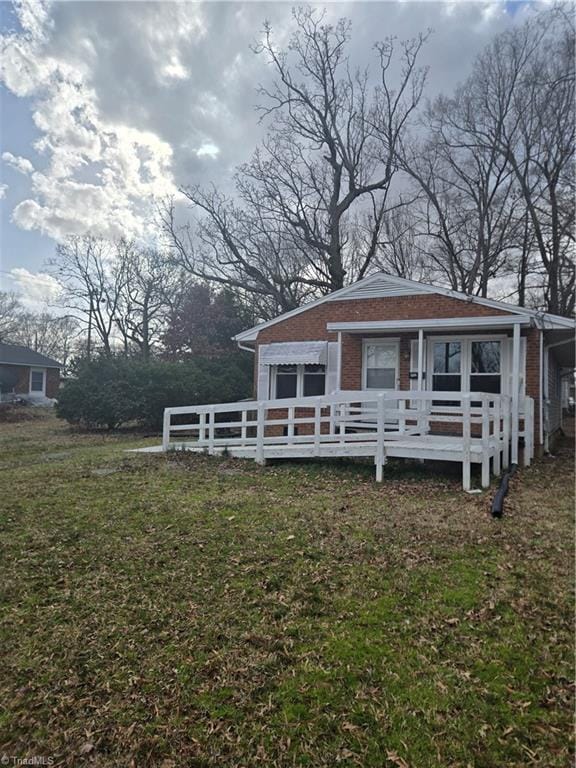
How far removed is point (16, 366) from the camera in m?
28.8

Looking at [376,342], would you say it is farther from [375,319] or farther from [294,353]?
[294,353]

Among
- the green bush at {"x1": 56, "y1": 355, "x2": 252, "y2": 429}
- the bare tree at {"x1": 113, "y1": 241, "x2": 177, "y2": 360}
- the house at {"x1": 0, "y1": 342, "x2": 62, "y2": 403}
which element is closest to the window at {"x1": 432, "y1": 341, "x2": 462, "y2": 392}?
the green bush at {"x1": 56, "y1": 355, "x2": 252, "y2": 429}

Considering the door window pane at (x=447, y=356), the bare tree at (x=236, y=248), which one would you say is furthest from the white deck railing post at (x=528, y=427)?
the bare tree at (x=236, y=248)

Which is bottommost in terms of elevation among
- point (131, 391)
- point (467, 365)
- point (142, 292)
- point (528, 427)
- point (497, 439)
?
point (497, 439)

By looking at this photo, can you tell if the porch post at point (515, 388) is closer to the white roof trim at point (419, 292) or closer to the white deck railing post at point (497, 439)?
the white roof trim at point (419, 292)

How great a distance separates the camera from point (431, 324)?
10.3 m

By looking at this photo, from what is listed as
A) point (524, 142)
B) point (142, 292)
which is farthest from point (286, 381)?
point (142, 292)

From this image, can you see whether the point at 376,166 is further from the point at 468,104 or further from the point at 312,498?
the point at 312,498

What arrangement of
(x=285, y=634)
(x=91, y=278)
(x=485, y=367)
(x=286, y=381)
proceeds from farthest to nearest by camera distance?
(x=91, y=278) → (x=286, y=381) → (x=485, y=367) → (x=285, y=634)

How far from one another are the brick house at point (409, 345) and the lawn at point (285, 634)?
5149 millimetres

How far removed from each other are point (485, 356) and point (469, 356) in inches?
14.5

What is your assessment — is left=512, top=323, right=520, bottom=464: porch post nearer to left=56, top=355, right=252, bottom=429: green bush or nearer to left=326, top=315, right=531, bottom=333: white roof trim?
left=326, top=315, right=531, bottom=333: white roof trim

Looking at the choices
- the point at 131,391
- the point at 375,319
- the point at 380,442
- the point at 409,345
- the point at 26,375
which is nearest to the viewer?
the point at 380,442

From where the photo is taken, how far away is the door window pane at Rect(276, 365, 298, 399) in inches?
505
